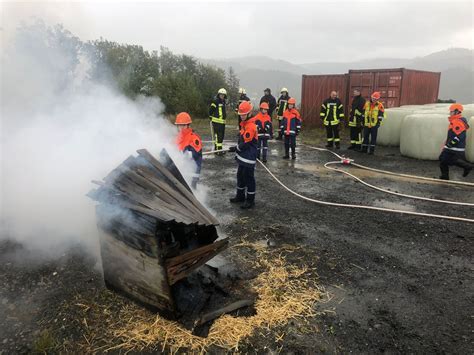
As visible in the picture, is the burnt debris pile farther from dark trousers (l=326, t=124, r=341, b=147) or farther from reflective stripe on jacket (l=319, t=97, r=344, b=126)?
dark trousers (l=326, t=124, r=341, b=147)

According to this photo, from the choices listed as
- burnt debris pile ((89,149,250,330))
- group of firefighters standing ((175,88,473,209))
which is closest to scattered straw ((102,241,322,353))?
burnt debris pile ((89,149,250,330))

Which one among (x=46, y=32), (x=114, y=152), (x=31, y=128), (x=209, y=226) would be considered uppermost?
(x=46, y=32)

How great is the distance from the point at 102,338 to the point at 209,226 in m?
1.45

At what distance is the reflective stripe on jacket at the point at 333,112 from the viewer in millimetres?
11547

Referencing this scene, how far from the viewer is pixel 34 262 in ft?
14.3

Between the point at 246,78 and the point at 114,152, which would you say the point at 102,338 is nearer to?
the point at 114,152

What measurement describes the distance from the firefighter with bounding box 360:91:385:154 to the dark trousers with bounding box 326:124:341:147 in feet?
3.33

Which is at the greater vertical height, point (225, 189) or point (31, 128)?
point (31, 128)

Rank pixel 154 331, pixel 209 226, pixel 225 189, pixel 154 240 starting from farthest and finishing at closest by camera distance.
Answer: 1. pixel 225 189
2. pixel 209 226
3. pixel 154 331
4. pixel 154 240

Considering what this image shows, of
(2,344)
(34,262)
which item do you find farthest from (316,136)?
(2,344)

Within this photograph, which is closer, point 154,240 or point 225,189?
point 154,240

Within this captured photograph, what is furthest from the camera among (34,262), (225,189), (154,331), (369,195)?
(225,189)

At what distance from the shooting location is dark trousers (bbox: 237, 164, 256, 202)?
627 cm

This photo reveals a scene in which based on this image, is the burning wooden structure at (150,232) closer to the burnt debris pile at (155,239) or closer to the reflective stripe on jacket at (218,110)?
the burnt debris pile at (155,239)
